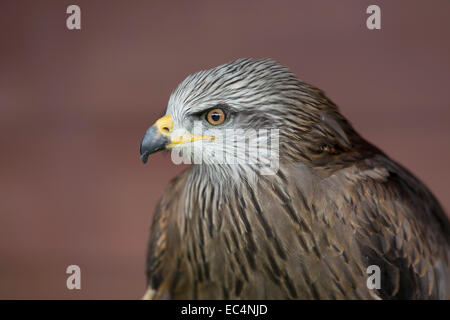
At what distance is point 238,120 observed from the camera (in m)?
0.72

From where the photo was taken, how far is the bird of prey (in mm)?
737

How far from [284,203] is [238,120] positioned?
0.51 ft

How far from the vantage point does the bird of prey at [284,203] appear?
0.74 m

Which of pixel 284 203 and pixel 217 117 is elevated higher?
pixel 217 117

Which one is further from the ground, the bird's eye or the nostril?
the bird's eye

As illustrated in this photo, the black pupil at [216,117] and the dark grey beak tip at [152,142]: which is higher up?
the black pupil at [216,117]

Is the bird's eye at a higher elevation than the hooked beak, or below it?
higher

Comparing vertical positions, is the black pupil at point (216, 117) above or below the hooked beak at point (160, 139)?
above

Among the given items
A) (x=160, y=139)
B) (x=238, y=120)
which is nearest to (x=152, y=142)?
(x=160, y=139)

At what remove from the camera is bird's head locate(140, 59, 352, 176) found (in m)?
0.72

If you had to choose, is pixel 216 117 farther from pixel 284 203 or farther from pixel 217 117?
pixel 284 203

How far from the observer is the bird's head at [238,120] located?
2.37ft

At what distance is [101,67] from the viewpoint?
115cm

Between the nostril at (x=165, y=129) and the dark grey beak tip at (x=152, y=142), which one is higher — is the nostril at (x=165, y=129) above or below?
above
